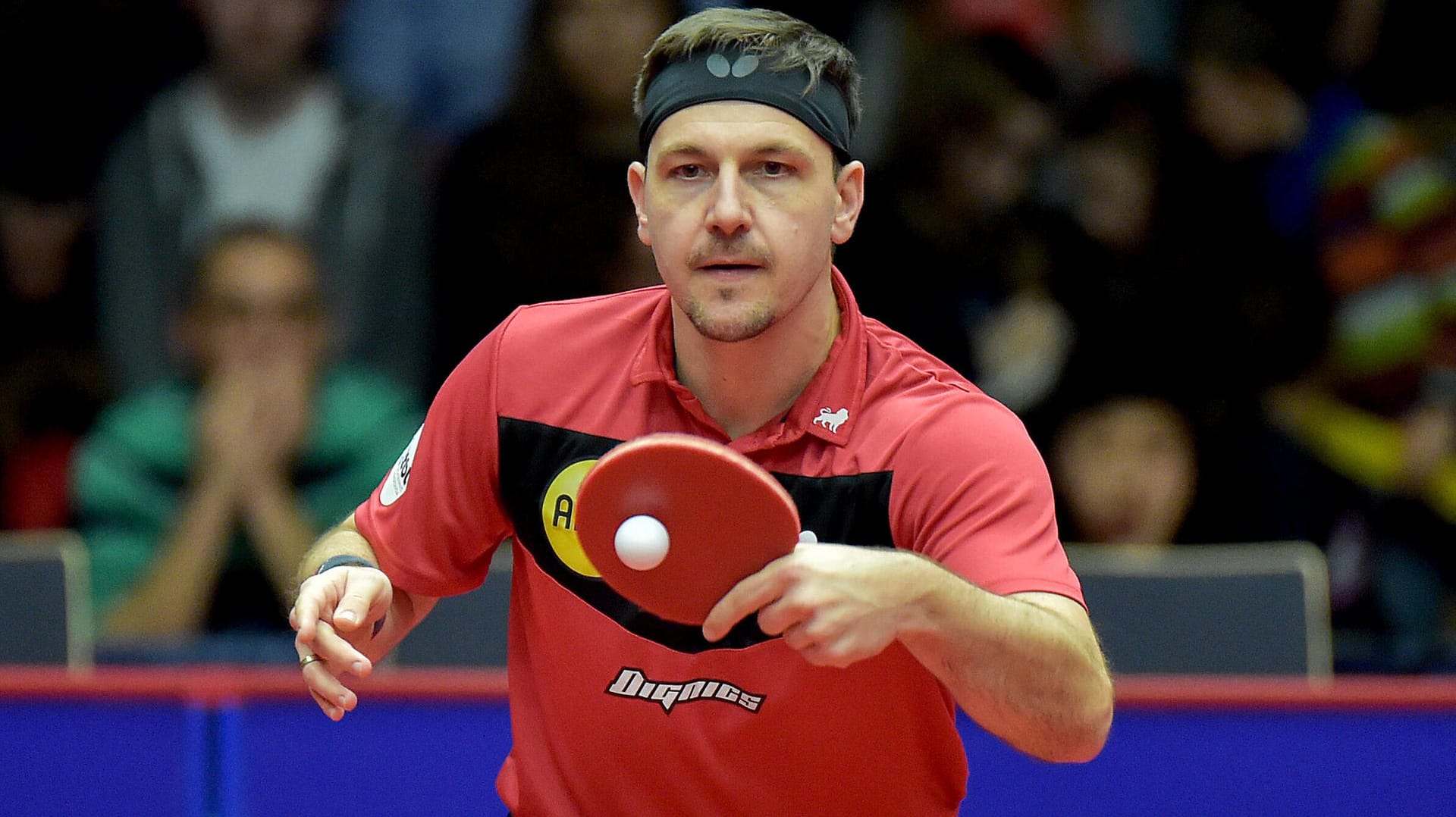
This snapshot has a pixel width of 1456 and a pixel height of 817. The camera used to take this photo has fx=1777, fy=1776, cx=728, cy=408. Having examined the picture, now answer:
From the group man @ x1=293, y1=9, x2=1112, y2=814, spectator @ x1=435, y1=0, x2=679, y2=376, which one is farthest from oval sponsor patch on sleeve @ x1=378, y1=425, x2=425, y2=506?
spectator @ x1=435, y1=0, x2=679, y2=376

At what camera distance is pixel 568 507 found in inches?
116

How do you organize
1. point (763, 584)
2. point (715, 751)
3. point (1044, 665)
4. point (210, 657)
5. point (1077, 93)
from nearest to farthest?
point (763, 584) → point (1044, 665) → point (715, 751) → point (210, 657) → point (1077, 93)

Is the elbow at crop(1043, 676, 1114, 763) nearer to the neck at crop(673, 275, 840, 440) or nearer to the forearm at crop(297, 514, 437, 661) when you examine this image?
the neck at crop(673, 275, 840, 440)

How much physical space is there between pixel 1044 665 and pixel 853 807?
1.74 ft

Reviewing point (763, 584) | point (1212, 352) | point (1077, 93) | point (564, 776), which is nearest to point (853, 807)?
point (564, 776)

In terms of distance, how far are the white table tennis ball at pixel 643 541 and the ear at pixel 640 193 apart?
2.55ft

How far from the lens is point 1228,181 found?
249 inches

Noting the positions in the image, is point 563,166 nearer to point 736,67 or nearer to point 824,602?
point 736,67

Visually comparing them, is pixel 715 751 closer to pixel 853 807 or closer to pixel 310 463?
pixel 853 807

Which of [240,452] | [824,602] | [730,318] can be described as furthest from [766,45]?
[240,452]

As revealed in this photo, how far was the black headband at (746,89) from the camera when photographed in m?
2.82

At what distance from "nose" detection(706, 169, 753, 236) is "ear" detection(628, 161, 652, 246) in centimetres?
18

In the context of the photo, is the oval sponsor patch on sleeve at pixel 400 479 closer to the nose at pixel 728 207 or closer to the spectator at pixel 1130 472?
the nose at pixel 728 207

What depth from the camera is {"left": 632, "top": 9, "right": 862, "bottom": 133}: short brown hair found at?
2.85 m
